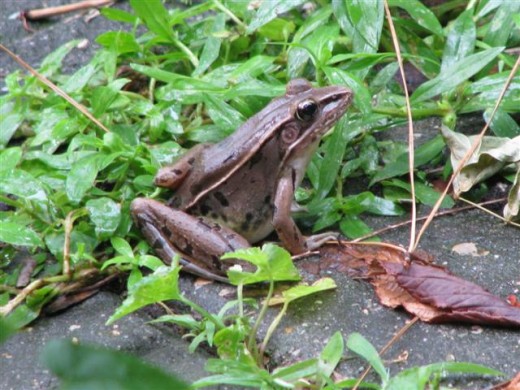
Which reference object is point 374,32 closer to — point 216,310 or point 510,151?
point 510,151

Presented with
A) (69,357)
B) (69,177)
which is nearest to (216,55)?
(69,177)

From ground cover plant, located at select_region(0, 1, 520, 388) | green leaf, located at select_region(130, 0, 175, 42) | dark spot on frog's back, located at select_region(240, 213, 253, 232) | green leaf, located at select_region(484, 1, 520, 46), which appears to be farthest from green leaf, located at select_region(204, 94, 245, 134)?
green leaf, located at select_region(484, 1, 520, 46)

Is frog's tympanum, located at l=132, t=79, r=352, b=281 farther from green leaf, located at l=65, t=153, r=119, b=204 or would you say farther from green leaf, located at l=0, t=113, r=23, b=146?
green leaf, located at l=0, t=113, r=23, b=146

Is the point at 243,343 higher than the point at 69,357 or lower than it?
lower

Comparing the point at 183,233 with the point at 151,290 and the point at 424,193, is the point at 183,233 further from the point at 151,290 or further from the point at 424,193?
the point at 424,193

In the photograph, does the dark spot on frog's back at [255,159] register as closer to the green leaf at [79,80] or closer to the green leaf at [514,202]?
the green leaf at [514,202]

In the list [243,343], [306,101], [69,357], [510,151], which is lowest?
[510,151]

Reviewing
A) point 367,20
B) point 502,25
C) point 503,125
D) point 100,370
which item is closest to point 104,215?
point 367,20
